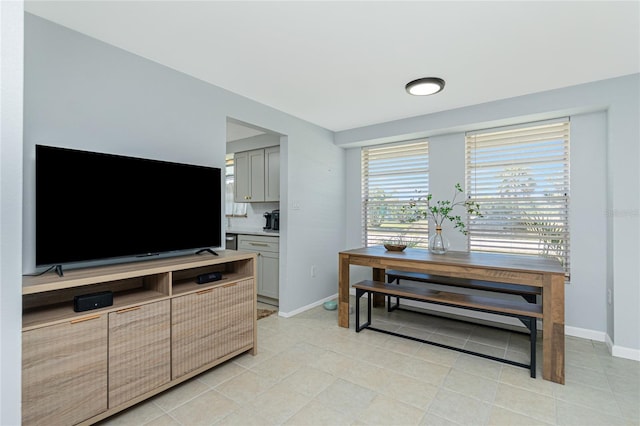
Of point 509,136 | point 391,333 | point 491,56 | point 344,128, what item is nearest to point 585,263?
point 509,136

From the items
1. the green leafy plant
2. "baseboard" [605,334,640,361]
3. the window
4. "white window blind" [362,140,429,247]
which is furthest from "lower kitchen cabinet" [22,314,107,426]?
"baseboard" [605,334,640,361]

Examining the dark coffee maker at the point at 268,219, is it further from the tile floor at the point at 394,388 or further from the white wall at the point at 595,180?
the white wall at the point at 595,180

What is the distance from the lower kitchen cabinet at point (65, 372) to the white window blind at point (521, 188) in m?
3.62

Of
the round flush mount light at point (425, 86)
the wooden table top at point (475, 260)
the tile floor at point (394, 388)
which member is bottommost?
the tile floor at point (394, 388)

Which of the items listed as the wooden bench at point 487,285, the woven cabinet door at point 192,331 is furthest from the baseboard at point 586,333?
the woven cabinet door at point 192,331

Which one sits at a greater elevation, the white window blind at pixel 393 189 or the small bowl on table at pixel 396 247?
the white window blind at pixel 393 189

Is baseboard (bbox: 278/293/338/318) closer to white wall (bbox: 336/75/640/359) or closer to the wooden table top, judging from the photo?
the wooden table top

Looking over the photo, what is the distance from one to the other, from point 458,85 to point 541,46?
0.72 metres

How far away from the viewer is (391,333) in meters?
3.09

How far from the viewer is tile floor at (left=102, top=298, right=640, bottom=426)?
1.86m

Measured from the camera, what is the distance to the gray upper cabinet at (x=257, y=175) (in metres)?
4.27

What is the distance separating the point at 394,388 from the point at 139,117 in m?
2.71

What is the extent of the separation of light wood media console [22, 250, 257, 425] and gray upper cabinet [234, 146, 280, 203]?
188 centimetres

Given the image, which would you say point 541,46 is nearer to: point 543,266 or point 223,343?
point 543,266
